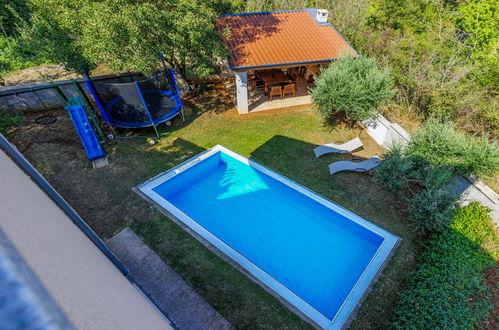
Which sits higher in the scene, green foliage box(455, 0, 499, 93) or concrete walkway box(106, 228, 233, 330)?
green foliage box(455, 0, 499, 93)

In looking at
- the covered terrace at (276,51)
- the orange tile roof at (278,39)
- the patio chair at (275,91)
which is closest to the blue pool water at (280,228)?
Result: the covered terrace at (276,51)

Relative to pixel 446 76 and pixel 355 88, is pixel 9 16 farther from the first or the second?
pixel 446 76

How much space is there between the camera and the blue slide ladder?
10.4 metres

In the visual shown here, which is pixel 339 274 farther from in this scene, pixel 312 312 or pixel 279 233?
pixel 279 233

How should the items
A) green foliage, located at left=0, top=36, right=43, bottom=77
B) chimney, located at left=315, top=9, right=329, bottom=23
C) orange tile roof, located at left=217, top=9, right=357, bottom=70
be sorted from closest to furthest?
orange tile roof, located at left=217, top=9, right=357, bottom=70, chimney, located at left=315, top=9, right=329, bottom=23, green foliage, located at left=0, top=36, right=43, bottom=77

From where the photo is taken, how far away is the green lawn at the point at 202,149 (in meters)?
6.36

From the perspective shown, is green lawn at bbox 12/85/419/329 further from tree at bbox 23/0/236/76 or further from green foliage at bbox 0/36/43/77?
green foliage at bbox 0/36/43/77

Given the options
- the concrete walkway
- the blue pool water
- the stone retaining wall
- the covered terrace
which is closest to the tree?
the covered terrace

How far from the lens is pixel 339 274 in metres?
7.21

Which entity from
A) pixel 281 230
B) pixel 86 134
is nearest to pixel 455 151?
pixel 281 230

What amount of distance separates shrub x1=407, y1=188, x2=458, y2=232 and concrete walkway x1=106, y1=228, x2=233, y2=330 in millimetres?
6832

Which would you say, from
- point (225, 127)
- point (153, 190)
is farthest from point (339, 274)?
point (225, 127)

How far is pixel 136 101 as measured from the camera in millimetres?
11570

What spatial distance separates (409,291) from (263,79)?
13594 mm
